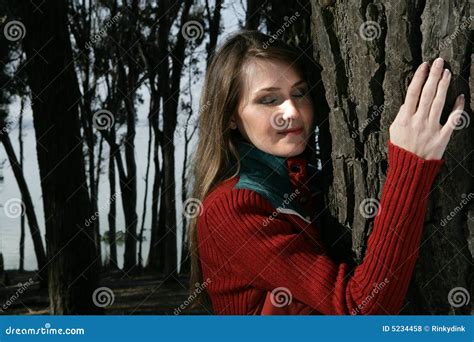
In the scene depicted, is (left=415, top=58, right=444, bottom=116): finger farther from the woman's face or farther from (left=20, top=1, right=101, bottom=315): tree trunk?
(left=20, top=1, right=101, bottom=315): tree trunk

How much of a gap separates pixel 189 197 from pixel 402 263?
1.02m

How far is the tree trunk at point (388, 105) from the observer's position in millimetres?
2154

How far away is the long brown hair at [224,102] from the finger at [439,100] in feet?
2.03

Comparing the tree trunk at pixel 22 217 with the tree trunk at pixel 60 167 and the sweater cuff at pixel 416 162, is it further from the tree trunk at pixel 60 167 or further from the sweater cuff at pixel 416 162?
the sweater cuff at pixel 416 162

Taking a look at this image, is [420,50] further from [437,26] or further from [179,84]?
[179,84]

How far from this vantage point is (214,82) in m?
2.67

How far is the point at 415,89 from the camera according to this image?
7.03 ft

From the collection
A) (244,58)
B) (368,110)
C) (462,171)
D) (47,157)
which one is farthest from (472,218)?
(47,157)

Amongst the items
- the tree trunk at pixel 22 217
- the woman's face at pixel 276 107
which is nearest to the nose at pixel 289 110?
the woman's face at pixel 276 107

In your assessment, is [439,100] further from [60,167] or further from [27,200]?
[27,200]

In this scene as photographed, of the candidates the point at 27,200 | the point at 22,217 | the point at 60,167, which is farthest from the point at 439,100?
the point at 22,217

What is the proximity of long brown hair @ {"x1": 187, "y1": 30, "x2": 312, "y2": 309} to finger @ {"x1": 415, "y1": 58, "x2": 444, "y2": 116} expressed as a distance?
59 cm

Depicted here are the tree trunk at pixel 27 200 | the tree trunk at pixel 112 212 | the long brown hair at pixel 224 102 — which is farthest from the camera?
the tree trunk at pixel 112 212

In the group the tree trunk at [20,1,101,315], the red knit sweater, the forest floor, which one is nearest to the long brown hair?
the red knit sweater
